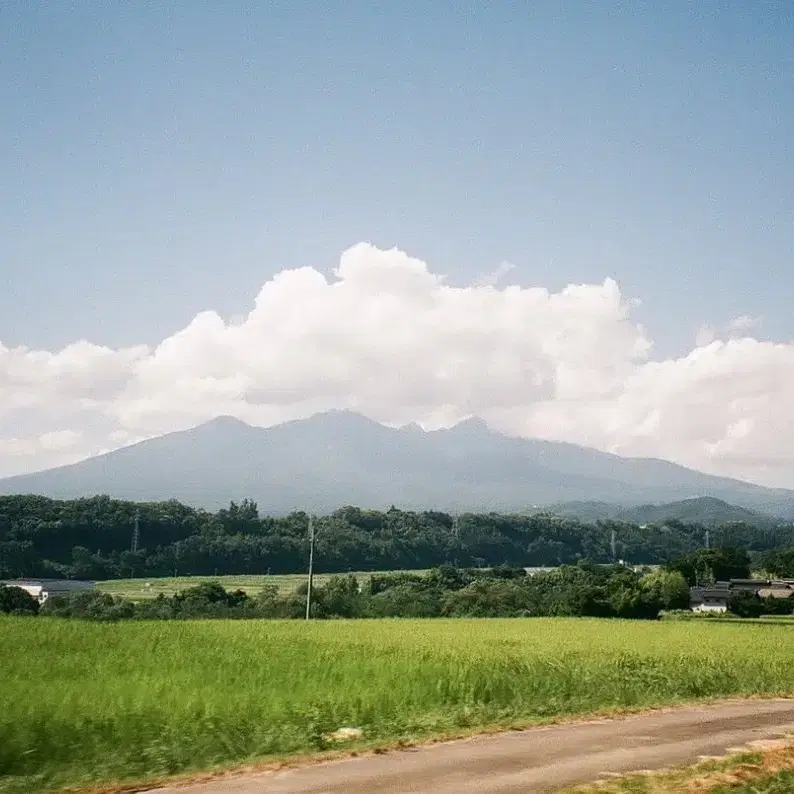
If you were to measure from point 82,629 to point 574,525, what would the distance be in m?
130

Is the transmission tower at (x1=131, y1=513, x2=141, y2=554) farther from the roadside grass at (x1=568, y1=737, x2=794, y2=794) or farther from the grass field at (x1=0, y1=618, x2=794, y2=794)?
the roadside grass at (x1=568, y1=737, x2=794, y2=794)

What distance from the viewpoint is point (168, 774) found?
34.1 ft

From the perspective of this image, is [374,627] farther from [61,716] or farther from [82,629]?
[61,716]

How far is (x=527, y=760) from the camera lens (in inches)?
452

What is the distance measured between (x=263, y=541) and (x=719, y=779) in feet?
272

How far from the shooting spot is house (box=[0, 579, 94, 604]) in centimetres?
5160

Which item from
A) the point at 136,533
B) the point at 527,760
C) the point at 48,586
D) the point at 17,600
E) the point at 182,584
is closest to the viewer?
the point at 527,760

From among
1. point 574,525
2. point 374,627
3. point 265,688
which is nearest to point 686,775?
point 265,688

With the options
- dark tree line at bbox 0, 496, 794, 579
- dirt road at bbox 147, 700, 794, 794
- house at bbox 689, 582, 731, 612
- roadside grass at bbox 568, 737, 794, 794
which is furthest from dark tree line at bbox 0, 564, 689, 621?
roadside grass at bbox 568, 737, 794, 794

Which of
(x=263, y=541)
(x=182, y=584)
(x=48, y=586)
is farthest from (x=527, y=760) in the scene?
(x=263, y=541)

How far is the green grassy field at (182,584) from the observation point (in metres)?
62.5

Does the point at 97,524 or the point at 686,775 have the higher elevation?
the point at 97,524

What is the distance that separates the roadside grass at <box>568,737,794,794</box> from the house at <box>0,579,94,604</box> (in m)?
44.4

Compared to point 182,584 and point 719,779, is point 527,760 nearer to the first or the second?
point 719,779
